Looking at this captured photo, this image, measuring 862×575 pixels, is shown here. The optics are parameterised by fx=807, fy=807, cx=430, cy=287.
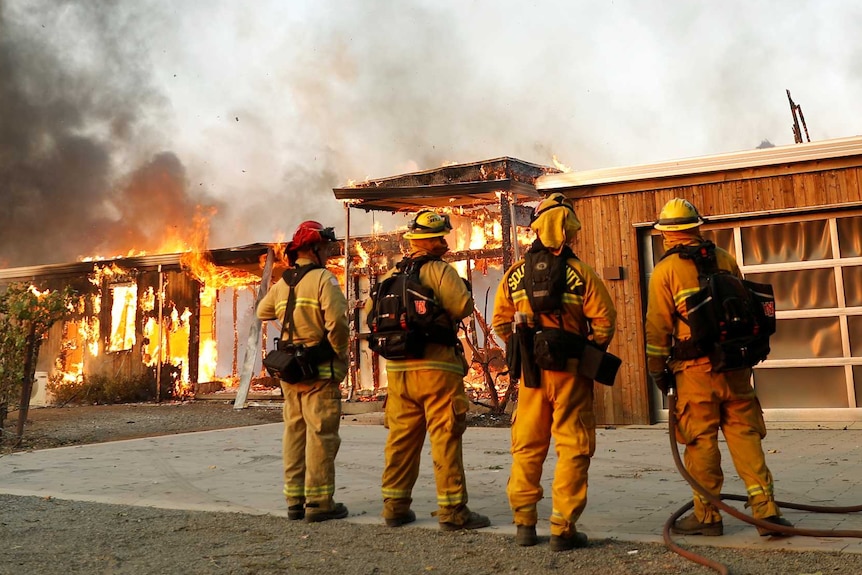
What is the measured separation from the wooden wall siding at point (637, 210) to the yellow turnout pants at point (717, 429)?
5.37m

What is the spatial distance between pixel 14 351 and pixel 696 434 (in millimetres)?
9464

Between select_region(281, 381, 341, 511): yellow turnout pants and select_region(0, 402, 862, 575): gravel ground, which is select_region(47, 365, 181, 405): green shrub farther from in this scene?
select_region(281, 381, 341, 511): yellow turnout pants

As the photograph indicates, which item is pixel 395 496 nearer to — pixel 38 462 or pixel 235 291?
pixel 38 462

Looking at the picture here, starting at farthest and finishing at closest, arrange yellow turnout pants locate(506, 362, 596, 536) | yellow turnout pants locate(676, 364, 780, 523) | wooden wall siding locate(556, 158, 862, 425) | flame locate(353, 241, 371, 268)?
flame locate(353, 241, 371, 268) → wooden wall siding locate(556, 158, 862, 425) → yellow turnout pants locate(676, 364, 780, 523) → yellow turnout pants locate(506, 362, 596, 536)

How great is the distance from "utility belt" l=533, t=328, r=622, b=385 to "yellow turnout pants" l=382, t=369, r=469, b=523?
74 cm

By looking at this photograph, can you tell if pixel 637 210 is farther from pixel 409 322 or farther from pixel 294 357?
pixel 294 357

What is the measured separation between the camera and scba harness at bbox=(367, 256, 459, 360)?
4902 mm

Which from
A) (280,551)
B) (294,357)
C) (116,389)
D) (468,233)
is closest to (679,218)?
(294,357)

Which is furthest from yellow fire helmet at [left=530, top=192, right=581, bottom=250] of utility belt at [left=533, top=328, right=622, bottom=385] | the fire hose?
the fire hose

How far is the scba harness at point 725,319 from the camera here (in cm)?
434

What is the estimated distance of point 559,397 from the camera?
4.30 metres

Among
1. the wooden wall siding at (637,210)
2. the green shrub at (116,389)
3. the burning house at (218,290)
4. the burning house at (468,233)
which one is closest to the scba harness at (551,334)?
the wooden wall siding at (637,210)

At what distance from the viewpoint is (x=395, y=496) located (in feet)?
16.2

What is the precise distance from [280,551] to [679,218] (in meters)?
2.95
